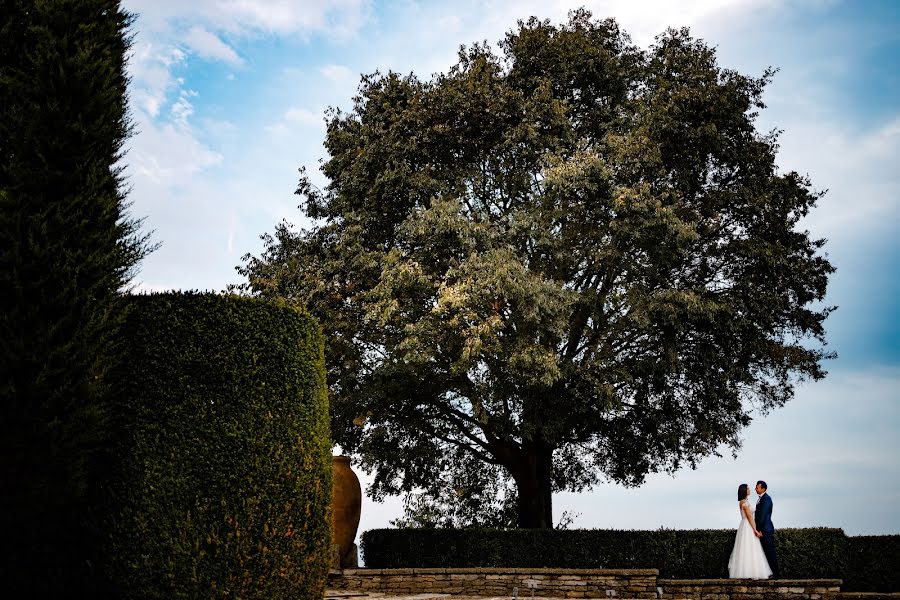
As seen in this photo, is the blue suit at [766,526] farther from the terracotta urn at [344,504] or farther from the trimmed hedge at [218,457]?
the trimmed hedge at [218,457]

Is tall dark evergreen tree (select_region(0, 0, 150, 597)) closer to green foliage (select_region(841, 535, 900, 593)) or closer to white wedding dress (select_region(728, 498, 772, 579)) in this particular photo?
white wedding dress (select_region(728, 498, 772, 579))

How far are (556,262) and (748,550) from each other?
731 centimetres

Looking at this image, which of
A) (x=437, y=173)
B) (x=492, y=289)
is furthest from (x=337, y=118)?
(x=492, y=289)

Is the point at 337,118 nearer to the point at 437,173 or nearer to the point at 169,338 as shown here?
the point at 437,173

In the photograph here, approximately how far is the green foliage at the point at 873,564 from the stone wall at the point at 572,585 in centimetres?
225

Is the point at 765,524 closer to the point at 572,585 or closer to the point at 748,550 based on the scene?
the point at 748,550

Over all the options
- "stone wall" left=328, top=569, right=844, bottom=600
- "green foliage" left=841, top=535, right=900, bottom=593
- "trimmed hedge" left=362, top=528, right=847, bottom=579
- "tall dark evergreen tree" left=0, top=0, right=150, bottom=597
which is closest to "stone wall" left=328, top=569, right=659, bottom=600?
"stone wall" left=328, top=569, right=844, bottom=600

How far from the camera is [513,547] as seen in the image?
1739cm

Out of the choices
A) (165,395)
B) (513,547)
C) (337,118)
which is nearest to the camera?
(165,395)

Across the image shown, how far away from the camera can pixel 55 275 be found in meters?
7.77

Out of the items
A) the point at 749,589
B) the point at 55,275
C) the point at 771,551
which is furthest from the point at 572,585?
the point at 55,275

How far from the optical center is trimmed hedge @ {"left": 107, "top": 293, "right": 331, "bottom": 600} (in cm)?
772

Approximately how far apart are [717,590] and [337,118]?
48.3 ft

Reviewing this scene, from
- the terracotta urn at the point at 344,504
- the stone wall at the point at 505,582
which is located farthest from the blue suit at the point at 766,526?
the terracotta urn at the point at 344,504
